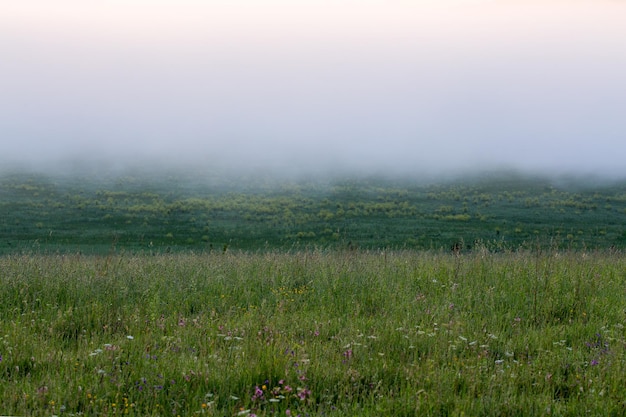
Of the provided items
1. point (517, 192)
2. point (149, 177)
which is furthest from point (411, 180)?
point (149, 177)

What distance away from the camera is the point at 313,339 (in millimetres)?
5855

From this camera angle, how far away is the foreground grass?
4.53m

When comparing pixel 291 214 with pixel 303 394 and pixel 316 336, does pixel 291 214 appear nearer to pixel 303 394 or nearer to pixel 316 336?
pixel 316 336

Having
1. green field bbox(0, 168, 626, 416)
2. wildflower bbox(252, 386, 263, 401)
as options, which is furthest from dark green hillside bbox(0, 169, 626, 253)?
wildflower bbox(252, 386, 263, 401)

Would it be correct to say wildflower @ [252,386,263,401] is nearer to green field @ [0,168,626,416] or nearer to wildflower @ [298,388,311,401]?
green field @ [0,168,626,416]

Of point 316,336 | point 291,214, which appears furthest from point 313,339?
point 291,214

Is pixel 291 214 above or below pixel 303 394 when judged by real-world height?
below

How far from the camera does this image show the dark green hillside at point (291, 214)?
31.7 m

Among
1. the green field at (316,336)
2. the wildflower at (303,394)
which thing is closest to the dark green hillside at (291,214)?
the green field at (316,336)

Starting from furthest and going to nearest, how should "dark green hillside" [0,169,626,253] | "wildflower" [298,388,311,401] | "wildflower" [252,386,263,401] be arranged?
"dark green hillside" [0,169,626,253]
"wildflower" [252,386,263,401]
"wildflower" [298,388,311,401]

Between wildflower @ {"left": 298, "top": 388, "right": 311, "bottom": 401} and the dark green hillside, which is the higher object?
wildflower @ {"left": 298, "top": 388, "right": 311, "bottom": 401}

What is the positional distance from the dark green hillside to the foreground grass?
12.0m

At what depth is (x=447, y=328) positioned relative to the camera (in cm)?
616

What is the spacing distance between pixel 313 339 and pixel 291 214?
132 ft
